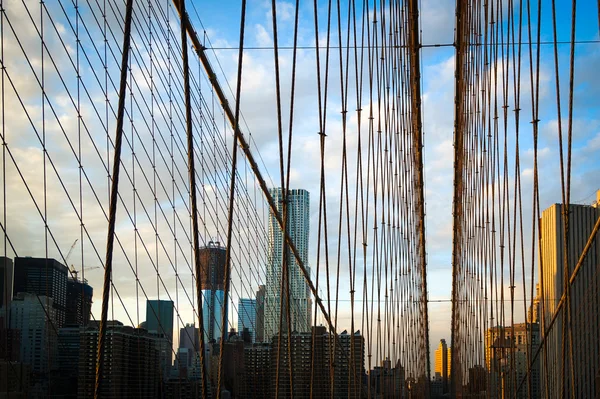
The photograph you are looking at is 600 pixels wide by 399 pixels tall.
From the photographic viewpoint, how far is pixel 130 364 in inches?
380

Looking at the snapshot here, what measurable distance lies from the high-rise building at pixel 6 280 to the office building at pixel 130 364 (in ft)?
8.32

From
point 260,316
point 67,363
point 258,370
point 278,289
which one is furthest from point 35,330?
point 278,289

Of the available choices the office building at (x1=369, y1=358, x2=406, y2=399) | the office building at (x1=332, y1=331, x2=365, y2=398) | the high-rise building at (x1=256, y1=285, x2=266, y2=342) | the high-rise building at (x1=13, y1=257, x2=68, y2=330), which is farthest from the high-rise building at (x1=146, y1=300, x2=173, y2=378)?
the office building at (x1=369, y1=358, x2=406, y2=399)

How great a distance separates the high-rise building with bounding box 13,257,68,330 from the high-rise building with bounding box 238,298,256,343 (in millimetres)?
7742

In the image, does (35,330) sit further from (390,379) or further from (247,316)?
(390,379)

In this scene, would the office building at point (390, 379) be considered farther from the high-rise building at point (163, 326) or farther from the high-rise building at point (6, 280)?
the high-rise building at point (6, 280)

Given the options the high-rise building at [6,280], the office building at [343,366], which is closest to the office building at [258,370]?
the office building at [343,366]

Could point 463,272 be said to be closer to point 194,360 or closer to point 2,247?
point 194,360

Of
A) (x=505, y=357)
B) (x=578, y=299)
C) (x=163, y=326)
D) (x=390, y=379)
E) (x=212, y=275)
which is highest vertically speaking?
(x=578, y=299)

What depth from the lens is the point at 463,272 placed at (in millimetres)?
21609

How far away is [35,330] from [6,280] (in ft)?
2.20

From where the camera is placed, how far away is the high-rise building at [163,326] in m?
10.4

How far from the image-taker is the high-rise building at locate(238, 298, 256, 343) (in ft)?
50.4

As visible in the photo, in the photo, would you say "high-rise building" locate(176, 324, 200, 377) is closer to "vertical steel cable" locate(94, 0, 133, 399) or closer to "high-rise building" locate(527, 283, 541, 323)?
"high-rise building" locate(527, 283, 541, 323)
